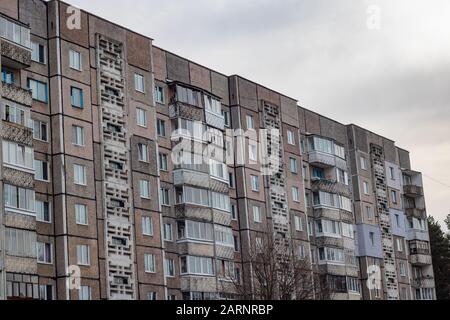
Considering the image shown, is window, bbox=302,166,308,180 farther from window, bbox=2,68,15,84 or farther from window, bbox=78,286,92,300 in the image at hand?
window, bbox=2,68,15,84

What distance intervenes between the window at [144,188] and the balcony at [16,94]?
10083 millimetres

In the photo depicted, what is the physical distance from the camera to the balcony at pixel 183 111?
195ft

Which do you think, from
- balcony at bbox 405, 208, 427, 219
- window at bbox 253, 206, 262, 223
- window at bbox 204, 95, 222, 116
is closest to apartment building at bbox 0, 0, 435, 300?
window at bbox 253, 206, 262, 223

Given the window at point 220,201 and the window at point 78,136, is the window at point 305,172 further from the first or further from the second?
the window at point 78,136

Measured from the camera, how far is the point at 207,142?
61.2 m

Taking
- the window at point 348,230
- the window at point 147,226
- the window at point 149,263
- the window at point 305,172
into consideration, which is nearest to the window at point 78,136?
the window at point 147,226

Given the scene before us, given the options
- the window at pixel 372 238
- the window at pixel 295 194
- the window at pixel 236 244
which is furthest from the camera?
the window at pixel 372 238

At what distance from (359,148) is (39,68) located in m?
40.7

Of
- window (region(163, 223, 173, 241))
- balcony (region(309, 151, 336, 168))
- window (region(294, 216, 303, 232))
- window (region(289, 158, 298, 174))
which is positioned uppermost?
balcony (region(309, 151, 336, 168))

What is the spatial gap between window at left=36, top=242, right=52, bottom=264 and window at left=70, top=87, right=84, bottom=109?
8767 millimetres

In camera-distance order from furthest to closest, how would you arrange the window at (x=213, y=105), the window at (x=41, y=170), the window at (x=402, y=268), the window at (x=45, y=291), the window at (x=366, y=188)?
the window at (x=402, y=268), the window at (x=366, y=188), the window at (x=213, y=105), the window at (x=41, y=170), the window at (x=45, y=291)

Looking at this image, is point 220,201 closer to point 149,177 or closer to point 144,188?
point 149,177

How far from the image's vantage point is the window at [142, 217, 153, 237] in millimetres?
54500

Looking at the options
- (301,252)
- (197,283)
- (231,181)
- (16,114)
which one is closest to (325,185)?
(301,252)
